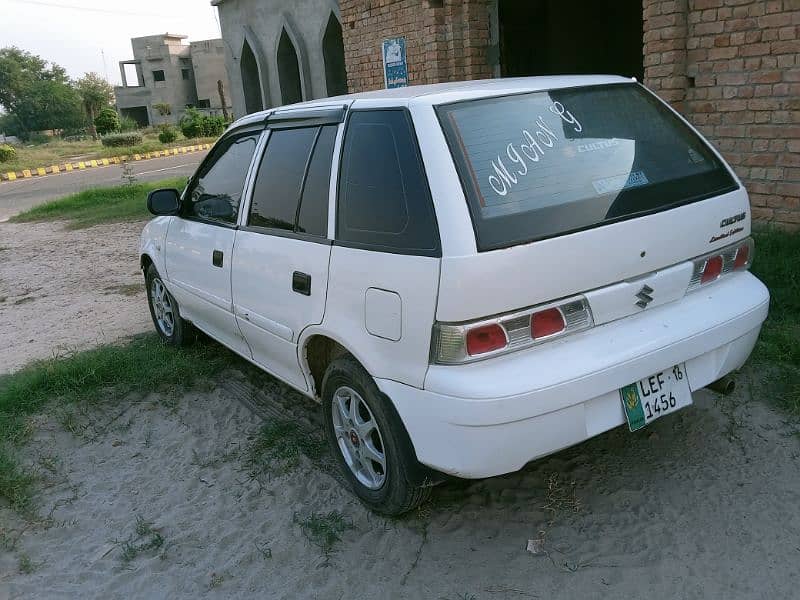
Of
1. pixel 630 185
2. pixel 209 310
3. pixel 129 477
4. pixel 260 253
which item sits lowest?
pixel 129 477

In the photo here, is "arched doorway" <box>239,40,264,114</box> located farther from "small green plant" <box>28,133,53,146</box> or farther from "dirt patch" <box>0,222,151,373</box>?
"small green plant" <box>28,133,53,146</box>

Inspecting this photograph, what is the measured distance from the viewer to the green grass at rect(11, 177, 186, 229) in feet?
44.7

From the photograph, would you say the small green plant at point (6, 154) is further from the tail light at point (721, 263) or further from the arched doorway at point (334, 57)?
the tail light at point (721, 263)

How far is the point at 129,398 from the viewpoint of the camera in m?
4.76

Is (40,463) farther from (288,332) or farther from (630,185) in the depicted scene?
(630,185)

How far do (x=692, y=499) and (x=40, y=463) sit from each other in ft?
11.2

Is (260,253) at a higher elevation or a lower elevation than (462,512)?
higher

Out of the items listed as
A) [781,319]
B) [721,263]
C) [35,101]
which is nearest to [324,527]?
[721,263]

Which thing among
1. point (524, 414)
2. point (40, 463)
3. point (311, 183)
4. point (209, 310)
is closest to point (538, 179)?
point (524, 414)

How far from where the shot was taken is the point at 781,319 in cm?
455

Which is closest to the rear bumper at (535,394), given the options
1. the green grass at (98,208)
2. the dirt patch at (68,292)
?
the dirt patch at (68,292)

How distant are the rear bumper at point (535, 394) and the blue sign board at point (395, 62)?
7705mm

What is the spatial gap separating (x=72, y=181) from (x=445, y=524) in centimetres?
2393

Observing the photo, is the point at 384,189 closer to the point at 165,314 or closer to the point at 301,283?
the point at 301,283
